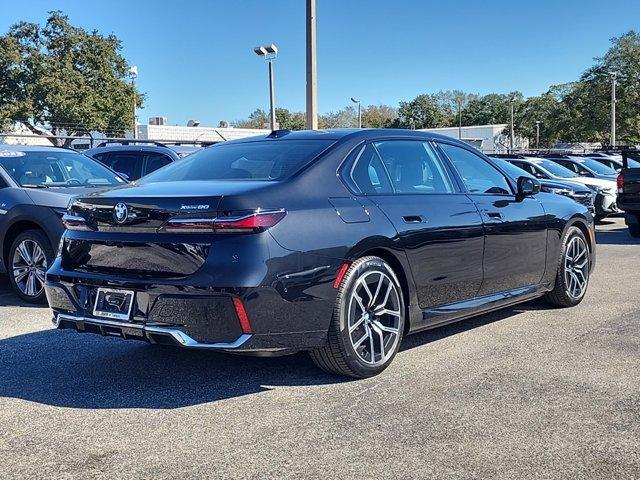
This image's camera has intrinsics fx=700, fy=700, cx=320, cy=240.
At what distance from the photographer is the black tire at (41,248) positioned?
6.91 metres

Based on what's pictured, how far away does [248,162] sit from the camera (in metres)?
4.70

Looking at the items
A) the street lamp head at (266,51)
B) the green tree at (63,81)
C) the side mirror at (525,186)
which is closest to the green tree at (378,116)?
the green tree at (63,81)

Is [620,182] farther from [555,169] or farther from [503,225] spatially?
[503,225]

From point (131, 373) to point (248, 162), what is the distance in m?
1.60

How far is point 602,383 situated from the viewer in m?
4.33

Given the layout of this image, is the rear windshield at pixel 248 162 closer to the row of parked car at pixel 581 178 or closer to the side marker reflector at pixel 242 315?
the side marker reflector at pixel 242 315

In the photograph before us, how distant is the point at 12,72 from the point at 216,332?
158 feet

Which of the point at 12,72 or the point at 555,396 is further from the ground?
the point at 12,72

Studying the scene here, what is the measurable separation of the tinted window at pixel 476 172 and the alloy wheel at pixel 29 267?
13.5ft

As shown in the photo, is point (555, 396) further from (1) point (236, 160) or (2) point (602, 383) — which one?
(1) point (236, 160)

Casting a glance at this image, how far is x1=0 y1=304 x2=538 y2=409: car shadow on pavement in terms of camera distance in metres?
4.16

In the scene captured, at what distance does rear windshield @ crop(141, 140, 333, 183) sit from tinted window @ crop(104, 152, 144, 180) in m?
6.73

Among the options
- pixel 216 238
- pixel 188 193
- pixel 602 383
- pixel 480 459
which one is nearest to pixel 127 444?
pixel 216 238

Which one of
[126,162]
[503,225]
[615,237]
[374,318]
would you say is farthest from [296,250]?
[615,237]
